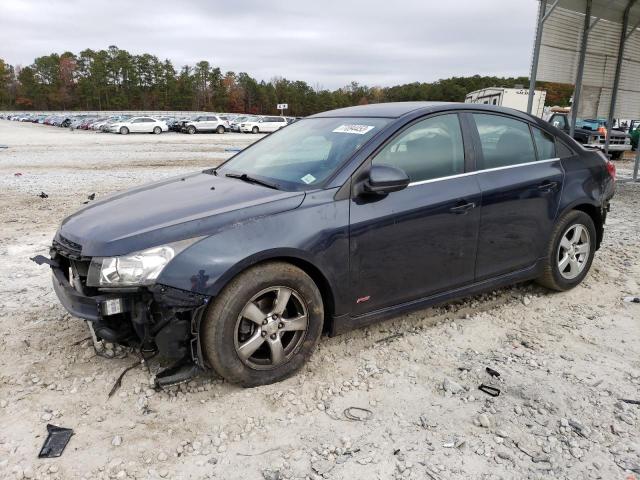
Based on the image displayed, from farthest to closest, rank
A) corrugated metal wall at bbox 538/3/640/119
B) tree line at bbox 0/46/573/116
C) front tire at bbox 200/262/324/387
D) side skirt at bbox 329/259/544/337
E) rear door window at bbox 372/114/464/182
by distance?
tree line at bbox 0/46/573/116 → corrugated metal wall at bbox 538/3/640/119 → rear door window at bbox 372/114/464/182 → side skirt at bbox 329/259/544/337 → front tire at bbox 200/262/324/387

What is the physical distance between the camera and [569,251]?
14.8 feet

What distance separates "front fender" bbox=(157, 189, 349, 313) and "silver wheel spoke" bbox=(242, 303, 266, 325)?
22 centimetres

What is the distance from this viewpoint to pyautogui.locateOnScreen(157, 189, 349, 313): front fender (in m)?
2.70

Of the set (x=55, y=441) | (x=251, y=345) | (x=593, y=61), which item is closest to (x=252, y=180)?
(x=251, y=345)

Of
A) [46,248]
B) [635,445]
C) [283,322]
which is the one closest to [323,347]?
[283,322]

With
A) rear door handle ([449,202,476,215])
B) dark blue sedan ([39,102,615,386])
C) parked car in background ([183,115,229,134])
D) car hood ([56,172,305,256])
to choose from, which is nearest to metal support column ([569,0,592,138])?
dark blue sedan ([39,102,615,386])

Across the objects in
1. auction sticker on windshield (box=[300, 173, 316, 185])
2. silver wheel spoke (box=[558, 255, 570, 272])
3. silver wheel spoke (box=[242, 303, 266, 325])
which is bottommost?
silver wheel spoke (box=[558, 255, 570, 272])

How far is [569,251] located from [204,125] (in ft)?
138

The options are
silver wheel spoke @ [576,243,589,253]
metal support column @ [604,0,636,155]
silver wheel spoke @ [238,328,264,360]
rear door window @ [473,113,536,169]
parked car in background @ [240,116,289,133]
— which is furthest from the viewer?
parked car in background @ [240,116,289,133]

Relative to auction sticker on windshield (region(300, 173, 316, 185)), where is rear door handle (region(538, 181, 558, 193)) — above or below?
below

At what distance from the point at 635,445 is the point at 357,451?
1445 millimetres

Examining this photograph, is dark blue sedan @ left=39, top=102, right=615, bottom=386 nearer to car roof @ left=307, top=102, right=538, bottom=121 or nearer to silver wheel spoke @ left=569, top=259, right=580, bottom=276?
car roof @ left=307, top=102, right=538, bottom=121

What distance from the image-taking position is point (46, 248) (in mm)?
5855

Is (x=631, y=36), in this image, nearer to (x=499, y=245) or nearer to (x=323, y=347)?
(x=499, y=245)
